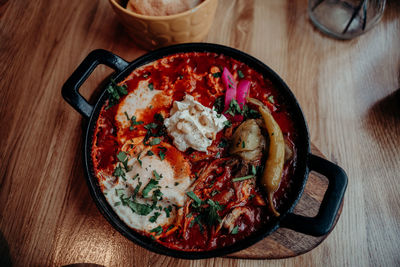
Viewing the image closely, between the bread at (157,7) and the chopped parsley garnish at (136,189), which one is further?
the bread at (157,7)

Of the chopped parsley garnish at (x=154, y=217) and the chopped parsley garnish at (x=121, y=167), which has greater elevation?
the chopped parsley garnish at (x=121, y=167)

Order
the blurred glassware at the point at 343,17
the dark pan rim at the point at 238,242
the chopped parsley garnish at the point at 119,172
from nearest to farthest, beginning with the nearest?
the dark pan rim at the point at 238,242 < the chopped parsley garnish at the point at 119,172 < the blurred glassware at the point at 343,17

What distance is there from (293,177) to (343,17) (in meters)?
1.74

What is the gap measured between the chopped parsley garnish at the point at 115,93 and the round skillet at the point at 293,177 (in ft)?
0.14

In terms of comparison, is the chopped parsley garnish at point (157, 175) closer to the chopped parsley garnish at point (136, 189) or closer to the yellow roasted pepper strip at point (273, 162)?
the chopped parsley garnish at point (136, 189)

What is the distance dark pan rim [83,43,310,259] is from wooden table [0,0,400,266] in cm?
34

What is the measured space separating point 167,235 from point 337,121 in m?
1.66

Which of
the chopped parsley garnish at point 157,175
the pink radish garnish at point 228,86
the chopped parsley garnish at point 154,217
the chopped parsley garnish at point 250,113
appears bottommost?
the chopped parsley garnish at point 154,217

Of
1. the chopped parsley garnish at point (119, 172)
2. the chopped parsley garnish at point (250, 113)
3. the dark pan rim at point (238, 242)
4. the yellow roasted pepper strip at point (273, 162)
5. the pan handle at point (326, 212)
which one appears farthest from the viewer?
the chopped parsley garnish at point (250, 113)

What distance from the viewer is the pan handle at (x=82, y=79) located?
1856 millimetres

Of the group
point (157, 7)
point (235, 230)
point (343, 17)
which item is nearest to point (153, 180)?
point (235, 230)

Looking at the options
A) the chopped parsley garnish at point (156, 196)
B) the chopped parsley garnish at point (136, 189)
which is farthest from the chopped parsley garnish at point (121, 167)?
the chopped parsley garnish at point (156, 196)

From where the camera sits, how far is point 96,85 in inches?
92.1

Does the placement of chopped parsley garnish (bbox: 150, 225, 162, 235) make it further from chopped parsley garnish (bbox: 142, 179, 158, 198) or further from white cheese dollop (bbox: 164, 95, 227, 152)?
white cheese dollop (bbox: 164, 95, 227, 152)
